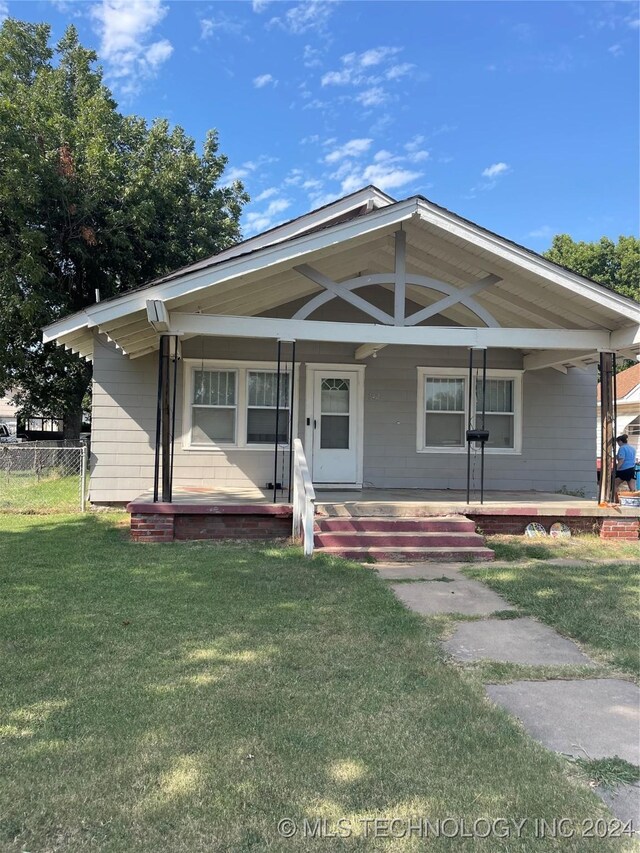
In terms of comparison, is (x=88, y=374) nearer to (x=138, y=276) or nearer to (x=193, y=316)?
(x=138, y=276)

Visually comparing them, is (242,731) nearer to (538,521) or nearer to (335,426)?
(538,521)

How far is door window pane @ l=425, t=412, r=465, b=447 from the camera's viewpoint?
1069 cm

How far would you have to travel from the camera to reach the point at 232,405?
1017cm

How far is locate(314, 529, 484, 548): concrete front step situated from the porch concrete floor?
0.52m

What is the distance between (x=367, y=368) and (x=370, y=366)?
7 centimetres

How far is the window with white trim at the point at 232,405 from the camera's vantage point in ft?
33.0

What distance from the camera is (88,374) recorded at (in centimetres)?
1747

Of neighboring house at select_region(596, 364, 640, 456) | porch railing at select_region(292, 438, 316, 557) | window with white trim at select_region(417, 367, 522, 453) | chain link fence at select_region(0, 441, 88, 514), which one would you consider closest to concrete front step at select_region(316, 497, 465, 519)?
porch railing at select_region(292, 438, 316, 557)

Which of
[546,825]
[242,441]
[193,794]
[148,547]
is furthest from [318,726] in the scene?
[242,441]

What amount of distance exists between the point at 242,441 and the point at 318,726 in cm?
737

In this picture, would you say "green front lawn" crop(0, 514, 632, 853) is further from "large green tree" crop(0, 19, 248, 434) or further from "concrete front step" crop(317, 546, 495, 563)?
"large green tree" crop(0, 19, 248, 434)

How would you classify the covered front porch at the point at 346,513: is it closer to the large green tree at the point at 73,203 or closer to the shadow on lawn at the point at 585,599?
the shadow on lawn at the point at 585,599

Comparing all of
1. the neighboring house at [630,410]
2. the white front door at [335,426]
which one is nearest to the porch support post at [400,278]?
the white front door at [335,426]

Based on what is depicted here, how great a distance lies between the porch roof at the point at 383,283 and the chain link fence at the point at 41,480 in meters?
2.82
